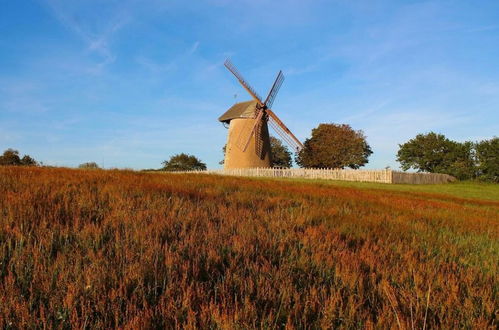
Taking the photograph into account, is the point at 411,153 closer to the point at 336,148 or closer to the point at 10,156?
the point at 336,148

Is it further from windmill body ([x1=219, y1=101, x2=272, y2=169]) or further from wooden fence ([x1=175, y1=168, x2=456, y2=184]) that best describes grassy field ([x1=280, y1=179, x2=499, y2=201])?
windmill body ([x1=219, y1=101, x2=272, y2=169])

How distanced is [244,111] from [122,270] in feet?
142

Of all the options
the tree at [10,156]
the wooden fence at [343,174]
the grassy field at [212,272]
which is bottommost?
the grassy field at [212,272]

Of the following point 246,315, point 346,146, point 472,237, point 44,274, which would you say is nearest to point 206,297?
point 246,315

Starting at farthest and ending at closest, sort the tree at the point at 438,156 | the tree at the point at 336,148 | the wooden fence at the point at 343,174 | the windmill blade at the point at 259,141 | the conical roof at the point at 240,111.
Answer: the tree at the point at 438,156 < the tree at the point at 336,148 < the conical roof at the point at 240,111 < the windmill blade at the point at 259,141 < the wooden fence at the point at 343,174

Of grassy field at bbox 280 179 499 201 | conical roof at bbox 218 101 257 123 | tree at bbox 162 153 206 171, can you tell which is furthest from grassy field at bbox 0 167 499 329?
tree at bbox 162 153 206 171

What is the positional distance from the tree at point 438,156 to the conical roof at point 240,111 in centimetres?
4129

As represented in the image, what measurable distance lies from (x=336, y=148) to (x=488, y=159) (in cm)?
2969

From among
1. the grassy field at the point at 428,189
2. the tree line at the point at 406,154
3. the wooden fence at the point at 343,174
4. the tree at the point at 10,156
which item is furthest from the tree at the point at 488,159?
the tree at the point at 10,156

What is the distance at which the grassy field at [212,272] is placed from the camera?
85.1 inches

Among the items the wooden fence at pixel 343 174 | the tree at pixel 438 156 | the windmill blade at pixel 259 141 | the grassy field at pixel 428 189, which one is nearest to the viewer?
the grassy field at pixel 428 189

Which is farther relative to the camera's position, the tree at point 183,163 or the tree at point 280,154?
the tree at point 183,163

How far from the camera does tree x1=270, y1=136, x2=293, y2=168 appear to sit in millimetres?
66312

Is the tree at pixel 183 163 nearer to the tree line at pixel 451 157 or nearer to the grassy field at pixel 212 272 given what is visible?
the tree line at pixel 451 157
